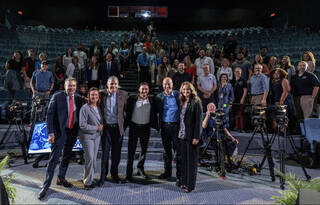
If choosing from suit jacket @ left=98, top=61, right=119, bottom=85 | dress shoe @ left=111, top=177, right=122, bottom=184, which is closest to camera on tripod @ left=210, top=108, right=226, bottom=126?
dress shoe @ left=111, top=177, right=122, bottom=184

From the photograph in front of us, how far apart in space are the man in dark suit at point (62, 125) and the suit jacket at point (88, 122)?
0.13 metres

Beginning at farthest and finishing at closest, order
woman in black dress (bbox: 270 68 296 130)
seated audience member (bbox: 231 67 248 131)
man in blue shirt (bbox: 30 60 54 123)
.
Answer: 1. seated audience member (bbox: 231 67 248 131)
2. man in blue shirt (bbox: 30 60 54 123)
3. woman in black dress (bbox: 270 68 296 130)

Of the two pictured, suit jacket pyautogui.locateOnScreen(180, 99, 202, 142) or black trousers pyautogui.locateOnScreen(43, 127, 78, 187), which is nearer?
black trousers pyautogui.locateOnScreen(43, 127, 78, 187)

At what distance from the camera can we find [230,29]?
52.6 feet

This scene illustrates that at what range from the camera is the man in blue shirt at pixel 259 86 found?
5.55 metres

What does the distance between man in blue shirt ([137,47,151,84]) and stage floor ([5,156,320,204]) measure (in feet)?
11.3

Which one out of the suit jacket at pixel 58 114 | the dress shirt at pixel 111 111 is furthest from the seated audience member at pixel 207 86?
the suit jacket at pixel 58 114

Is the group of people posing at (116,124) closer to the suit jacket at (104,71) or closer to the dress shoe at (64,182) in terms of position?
the dress shoe at (64,182)

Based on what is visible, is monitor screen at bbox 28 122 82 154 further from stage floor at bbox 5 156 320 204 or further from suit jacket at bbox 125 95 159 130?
suit jacket at bbox 125 95 159 130

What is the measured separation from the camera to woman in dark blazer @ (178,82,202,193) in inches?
131

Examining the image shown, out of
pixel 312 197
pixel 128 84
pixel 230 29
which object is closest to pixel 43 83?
pixel 128 84

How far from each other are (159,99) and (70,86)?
1.25m

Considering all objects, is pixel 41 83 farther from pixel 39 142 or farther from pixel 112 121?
pixel 112 121

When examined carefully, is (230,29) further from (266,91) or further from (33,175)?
(33,175)
